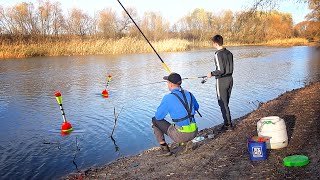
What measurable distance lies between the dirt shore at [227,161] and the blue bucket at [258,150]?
0.07 meters

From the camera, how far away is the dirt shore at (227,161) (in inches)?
188

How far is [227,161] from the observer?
5363 millimetres

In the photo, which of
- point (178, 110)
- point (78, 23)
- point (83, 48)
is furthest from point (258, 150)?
point (78, 23)

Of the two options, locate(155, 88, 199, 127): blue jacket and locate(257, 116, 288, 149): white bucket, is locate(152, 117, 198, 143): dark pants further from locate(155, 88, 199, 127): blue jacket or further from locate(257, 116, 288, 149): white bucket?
locate(257, 116, 288, 149): white bucket

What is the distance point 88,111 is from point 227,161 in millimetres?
6798

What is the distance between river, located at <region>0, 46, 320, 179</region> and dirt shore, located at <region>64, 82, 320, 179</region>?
1041mm

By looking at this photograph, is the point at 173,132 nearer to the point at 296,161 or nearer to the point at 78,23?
the point at 296,161

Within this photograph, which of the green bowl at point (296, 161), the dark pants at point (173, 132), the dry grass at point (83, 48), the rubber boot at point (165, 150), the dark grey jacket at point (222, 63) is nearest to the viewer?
the green bowl at point (296, 161)

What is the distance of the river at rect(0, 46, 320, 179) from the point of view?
718cm

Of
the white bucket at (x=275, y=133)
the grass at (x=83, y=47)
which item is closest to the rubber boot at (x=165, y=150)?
the white bucket at (x=275, y=133)

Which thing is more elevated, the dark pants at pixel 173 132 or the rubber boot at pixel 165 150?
the dark pants at pixel 173 132

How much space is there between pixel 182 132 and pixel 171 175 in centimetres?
79

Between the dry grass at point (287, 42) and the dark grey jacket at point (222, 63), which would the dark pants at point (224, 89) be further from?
the dry grass at point (287, 42)

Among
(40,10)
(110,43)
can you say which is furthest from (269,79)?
(40,10)
